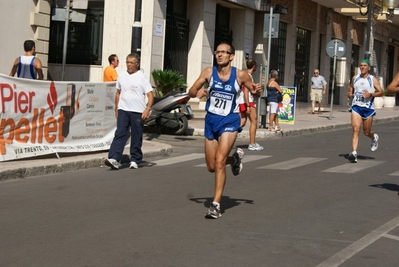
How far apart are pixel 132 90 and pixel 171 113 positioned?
6.59 meters

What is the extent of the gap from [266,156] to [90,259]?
949 centimetres

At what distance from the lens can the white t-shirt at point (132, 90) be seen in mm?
13125

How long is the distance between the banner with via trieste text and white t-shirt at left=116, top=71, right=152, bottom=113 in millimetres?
1114

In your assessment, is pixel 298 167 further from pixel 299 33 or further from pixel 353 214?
pixel 299 33

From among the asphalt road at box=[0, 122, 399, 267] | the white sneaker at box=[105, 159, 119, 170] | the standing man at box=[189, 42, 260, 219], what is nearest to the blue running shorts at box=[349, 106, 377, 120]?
the asphalt road at box=[0, 122, 399, 267]

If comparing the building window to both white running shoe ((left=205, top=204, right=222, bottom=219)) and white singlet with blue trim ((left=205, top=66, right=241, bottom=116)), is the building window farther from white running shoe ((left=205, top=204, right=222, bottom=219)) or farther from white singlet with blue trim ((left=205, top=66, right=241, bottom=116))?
white running shoe ((left=205, top=204, right=222, bottom=219))

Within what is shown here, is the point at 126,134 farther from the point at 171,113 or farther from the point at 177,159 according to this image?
the point at 171,113

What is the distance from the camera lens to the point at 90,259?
21.5 feet

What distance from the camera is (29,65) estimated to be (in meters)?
13.8

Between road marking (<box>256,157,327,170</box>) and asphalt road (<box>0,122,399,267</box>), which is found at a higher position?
road marking (<box>256,157,327,170</box>)

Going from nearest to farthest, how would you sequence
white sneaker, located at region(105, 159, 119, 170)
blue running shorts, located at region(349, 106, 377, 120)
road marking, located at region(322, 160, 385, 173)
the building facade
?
white sneaker, located at region(105, 159, 119, 170) → road marking, located at region(322, 160, 385, 173) → blue running shorts, located at region(349, 106, 377, 120) → the building facade

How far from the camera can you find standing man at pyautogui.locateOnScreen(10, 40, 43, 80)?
13.8 m

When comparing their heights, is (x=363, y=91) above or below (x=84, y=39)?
below

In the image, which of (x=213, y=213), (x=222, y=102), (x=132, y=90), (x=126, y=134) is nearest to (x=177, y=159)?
(x=126, y=134)
